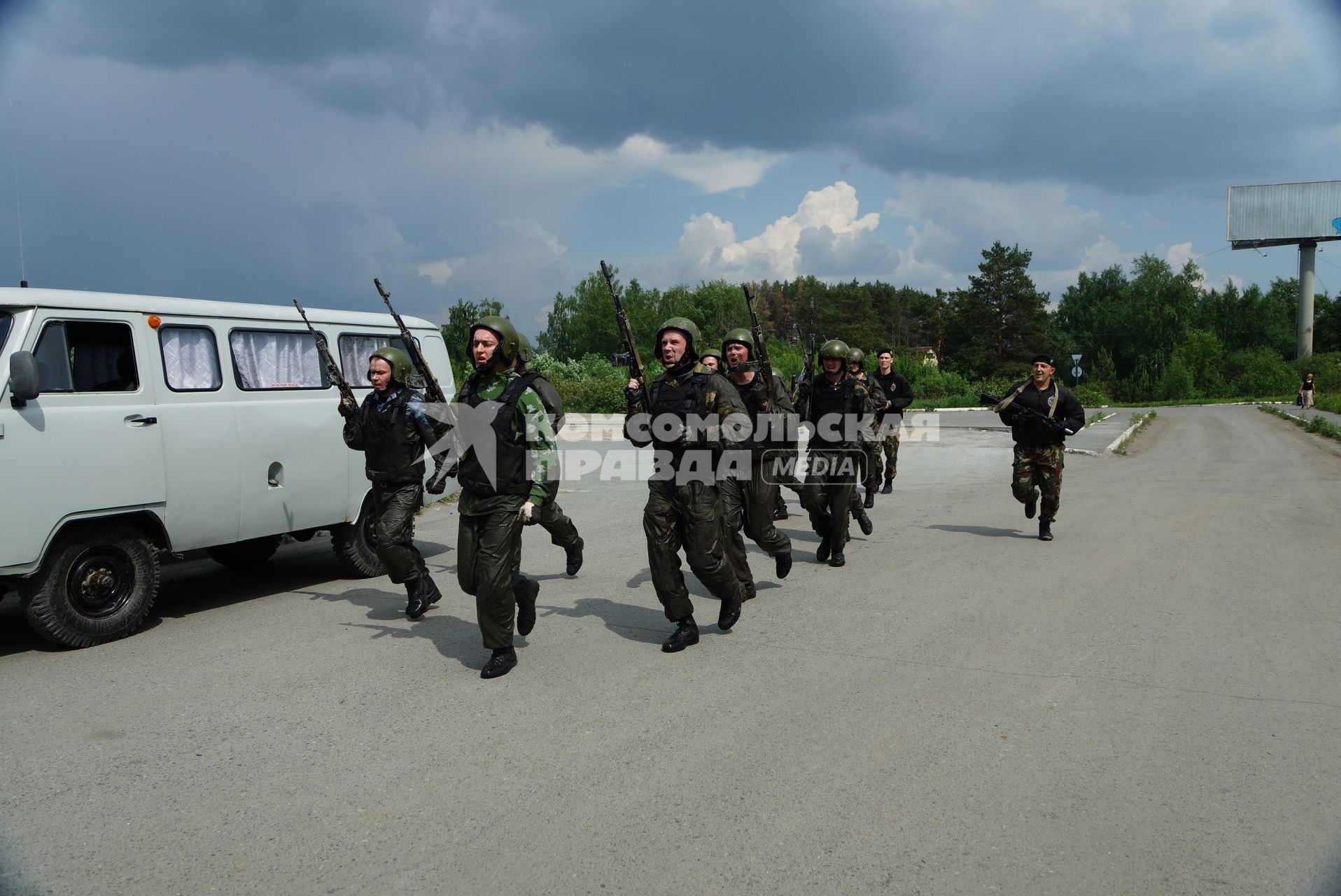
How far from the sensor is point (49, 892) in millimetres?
2992

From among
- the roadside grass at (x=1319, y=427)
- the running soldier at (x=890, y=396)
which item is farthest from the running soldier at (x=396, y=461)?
the roadside grass at (x=1319, y=427)

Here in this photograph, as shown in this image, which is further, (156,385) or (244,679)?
(156,385)

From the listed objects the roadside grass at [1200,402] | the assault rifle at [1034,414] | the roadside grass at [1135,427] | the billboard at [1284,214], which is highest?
the billboard at [1284,214]

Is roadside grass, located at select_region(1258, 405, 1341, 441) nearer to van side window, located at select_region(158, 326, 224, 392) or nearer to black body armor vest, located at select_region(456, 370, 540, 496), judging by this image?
black body armor vest, located at select_region(456, 370, 540, 496)

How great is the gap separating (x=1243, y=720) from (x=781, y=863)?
105 inches

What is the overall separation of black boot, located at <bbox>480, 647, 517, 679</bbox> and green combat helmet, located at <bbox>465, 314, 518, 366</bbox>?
1.70 m

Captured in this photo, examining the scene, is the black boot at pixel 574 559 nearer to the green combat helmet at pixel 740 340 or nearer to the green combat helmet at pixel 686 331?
the green combat helmet at pixel 740 340

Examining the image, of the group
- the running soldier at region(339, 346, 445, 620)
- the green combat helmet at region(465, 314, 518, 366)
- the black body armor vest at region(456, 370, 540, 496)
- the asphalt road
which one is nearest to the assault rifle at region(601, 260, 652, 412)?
the green combat helmet at region(465, 314, 518, 366)

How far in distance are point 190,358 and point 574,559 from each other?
343 cm

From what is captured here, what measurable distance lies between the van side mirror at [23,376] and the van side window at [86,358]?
0.25 m

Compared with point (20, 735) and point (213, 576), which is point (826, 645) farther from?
point (213, 576)

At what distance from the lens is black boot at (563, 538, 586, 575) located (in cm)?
788

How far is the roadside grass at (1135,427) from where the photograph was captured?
66.7 feet

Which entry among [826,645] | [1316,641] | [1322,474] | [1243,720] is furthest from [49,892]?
[1322,474]
